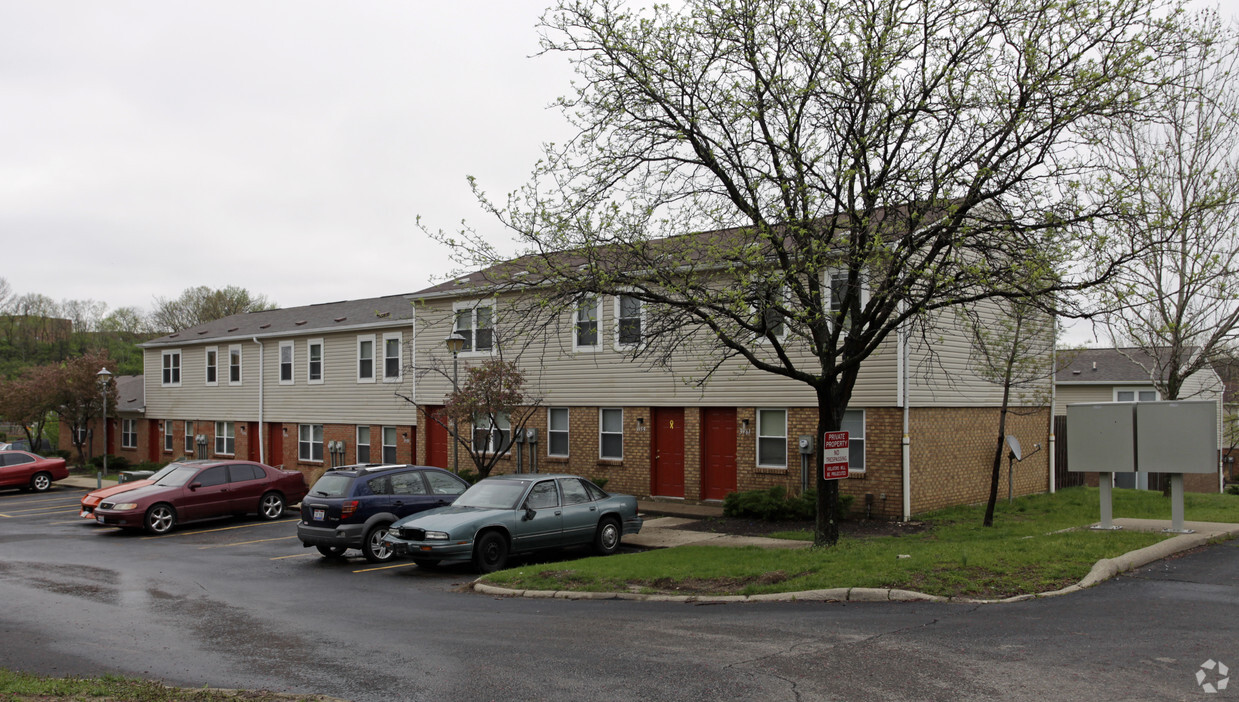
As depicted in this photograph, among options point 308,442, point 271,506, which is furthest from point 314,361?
point 271,506

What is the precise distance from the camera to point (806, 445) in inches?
719

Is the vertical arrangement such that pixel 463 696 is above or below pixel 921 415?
below

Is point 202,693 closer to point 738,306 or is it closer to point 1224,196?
point 738,306

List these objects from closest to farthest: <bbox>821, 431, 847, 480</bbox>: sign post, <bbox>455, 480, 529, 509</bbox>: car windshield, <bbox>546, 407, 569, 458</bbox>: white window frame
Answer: <bbox>821, 431, 847, 480</bbox>: sign post, <bbox>455, 480, 529, 509</bbox>: car windshield, <bbox>546, 407, 569, 458</bbox>: white window frame

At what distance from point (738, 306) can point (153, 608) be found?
27.0ft

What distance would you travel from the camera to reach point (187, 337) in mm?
39375

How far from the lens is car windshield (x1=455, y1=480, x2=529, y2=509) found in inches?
569

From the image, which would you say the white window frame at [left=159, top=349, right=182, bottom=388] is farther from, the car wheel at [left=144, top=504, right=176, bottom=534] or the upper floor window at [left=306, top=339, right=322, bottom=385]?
the car wheel at [left=144, top=504, right=176, bottom=534]

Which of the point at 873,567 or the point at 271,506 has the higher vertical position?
the point at 873,567

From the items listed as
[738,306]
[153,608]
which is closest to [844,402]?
[738,306]

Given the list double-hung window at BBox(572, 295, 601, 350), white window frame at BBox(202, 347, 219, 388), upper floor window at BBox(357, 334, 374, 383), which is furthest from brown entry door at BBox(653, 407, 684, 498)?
white window frame at BBox(202, 347, 219, 388)

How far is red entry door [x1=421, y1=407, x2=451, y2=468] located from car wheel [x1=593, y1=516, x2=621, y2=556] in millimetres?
13347

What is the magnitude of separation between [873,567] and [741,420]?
32.4 feet

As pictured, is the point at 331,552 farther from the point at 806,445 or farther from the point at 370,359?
the point at 370,359
